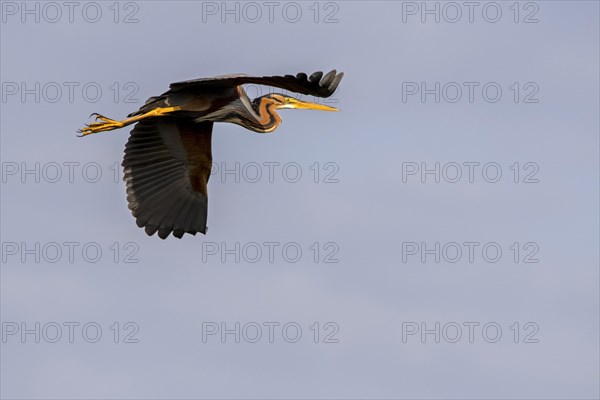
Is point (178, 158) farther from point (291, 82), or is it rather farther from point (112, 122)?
point (291, 82)

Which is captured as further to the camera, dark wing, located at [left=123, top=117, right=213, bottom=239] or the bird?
dark wing, located at [left=123, top=117, right=213, bottom=239]

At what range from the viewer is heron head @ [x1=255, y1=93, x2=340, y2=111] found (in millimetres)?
21094

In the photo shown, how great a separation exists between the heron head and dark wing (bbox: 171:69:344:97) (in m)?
1.53

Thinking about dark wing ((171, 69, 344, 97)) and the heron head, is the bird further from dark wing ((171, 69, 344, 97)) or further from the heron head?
dark wing ((171, 69, 344, 97))

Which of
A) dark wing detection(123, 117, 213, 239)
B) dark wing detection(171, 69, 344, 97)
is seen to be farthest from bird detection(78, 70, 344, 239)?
dark wing detection(171, 69, 344, 97)

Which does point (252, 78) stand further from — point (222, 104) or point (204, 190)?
point (204, 190)

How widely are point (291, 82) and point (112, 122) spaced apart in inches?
112

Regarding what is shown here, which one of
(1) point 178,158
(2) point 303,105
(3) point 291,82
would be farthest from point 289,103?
(3) point 291,82

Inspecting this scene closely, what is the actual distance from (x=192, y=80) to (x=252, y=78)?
1448 mm

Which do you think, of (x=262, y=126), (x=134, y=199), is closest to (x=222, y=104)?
(x=262, y=126)

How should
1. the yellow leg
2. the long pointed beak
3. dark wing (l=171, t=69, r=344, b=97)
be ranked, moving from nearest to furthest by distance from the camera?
dark wing (l=171, t=69, r=344, b=97), the yellow leg, the long pointed beak

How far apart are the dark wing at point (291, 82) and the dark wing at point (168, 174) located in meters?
1.73

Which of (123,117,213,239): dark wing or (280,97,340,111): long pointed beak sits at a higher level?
(280,97,340,111): long pointed beak

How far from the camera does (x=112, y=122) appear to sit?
20.1 metres
